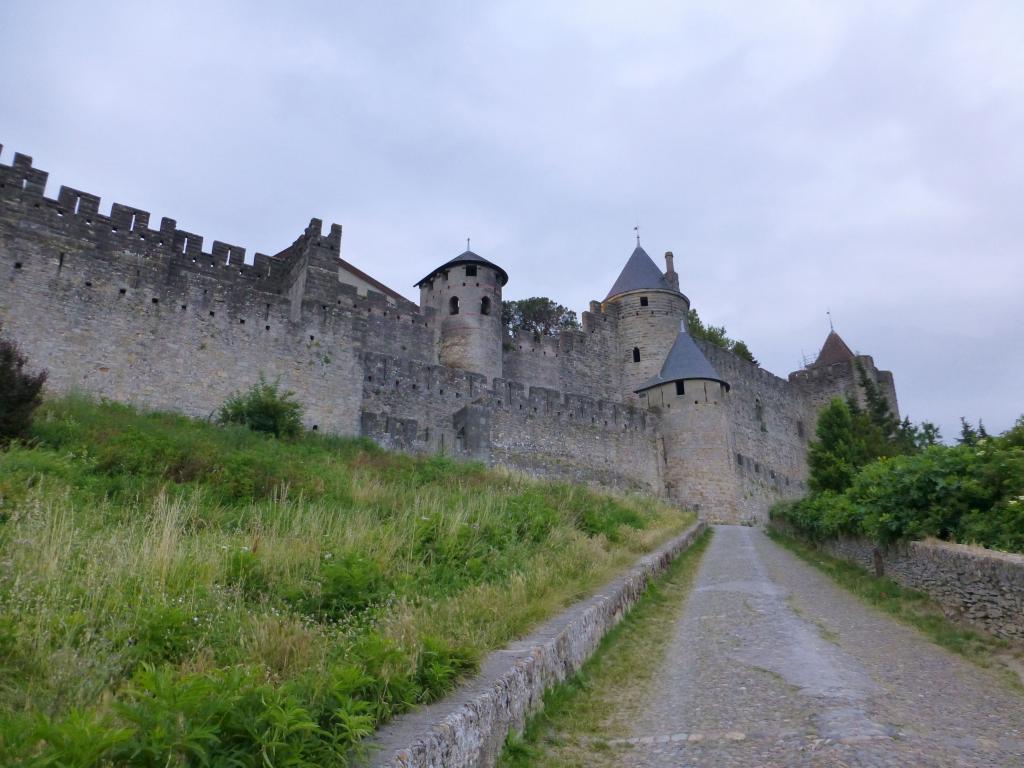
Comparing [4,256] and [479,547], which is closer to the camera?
[479,547]

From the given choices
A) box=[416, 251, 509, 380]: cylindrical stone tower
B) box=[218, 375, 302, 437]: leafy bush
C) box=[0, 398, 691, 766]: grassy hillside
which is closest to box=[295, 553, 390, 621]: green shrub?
box=[0, 398, 691, 766]: grassy hillside

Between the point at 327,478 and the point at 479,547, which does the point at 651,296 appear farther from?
the point at 479,547

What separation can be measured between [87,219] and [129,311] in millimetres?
2345

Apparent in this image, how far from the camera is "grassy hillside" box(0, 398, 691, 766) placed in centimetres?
227

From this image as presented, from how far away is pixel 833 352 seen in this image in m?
43.0

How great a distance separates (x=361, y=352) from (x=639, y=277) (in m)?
19.4

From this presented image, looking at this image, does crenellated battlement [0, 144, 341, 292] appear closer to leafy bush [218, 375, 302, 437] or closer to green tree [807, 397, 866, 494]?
leafy bush [218, 375, 302, 437]

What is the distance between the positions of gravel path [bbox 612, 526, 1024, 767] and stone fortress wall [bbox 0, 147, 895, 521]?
13.0 m

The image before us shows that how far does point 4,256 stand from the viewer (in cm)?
1415

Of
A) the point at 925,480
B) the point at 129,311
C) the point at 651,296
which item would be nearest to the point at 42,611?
the point at 925,480

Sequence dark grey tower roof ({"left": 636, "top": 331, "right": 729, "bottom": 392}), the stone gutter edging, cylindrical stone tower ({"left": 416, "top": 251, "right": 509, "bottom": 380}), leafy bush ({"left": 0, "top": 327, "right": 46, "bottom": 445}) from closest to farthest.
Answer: the stone gutter edging < leafy bush ({"left": 0, "top": 327, "right": 46, "bottom": 445}) < cylindrical stone tower ({"left": 416, "top": 251, "right": 509, "bottom": 380}) < dark grey tower roof ({"left": 636, "top": 331, "right": 729, "bottom": 392})

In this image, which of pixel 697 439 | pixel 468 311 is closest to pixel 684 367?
pixel 697 439

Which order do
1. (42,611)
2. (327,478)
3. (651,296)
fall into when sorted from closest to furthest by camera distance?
(42,611)
(327,478)
(651,296)

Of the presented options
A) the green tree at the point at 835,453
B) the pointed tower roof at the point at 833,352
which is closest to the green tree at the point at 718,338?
the pointed tower roof at the point at 833,352
